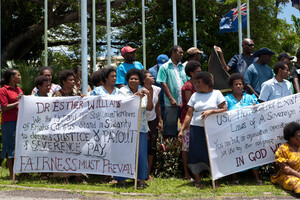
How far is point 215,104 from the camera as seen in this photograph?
22.5 feet

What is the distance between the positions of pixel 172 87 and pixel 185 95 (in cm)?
74

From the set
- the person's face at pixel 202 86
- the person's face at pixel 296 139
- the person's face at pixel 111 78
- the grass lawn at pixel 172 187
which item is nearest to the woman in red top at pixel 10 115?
the grass lawn at pixel 172 187

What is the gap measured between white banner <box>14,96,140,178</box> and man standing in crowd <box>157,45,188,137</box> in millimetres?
1330

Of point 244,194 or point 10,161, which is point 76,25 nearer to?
point 10,161

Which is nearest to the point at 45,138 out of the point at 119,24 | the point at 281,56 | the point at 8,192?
the point at 8,192

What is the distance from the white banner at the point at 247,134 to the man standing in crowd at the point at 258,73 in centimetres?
86

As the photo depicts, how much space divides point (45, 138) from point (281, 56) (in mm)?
4590

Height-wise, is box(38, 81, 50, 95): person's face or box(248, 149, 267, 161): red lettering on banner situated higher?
box(38, 81, 50, 95): person's face

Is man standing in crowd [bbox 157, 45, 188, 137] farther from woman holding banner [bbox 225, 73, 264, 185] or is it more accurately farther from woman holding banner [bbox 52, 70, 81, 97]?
woman holding banner [bbox 52, 70, 81, 97]

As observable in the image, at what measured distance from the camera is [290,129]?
269 inches

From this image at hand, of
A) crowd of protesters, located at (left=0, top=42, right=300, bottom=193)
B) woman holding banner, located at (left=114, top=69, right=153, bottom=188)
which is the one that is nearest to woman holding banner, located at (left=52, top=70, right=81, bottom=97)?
crowd of protesters, located at (left=0, top=42, right=300, bottom=193)

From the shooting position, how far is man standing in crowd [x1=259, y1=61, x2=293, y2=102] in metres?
7.44

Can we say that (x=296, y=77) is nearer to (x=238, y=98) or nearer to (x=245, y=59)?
(x=245, y=59)

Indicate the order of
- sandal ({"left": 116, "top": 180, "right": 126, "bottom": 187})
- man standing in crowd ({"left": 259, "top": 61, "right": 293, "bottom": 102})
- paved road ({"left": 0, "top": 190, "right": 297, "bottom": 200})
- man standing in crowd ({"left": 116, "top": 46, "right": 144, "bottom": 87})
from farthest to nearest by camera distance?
1. man standing in crowd ({"left": 116, "top": 46, "right": 144, "bottom": 87})
2. man standing in crowd ({"left": 259, "top": 61, "right": 293, "bottom": 102})
3. sandal ({"left": 116, "top": 180, "right": 126, "bottom": 187})
4. paved road ({"left": 0, "top": 190, "right": 297, "bottom": 200})
